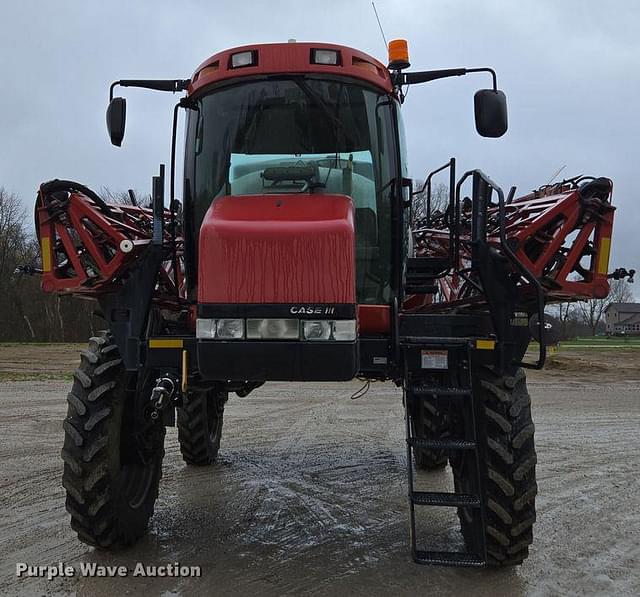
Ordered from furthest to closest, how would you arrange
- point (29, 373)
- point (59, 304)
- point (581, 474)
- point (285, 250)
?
point (59, 304), point (29, 373), point (581, 474), point (285, 250)

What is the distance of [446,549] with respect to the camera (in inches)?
179

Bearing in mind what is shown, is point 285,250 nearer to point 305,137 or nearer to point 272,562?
point 305,137

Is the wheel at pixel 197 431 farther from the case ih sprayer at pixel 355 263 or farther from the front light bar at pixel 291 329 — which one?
the front light bar at pixel 291 329

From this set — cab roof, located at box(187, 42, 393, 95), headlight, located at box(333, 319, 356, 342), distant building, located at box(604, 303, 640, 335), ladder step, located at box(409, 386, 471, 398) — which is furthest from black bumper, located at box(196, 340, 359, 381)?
distant building, located at box(604, 303, 640, 335)

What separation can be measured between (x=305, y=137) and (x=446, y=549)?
2.93 m

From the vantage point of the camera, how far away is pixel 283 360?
3.47m

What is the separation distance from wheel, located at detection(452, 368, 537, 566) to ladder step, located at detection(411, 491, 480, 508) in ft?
0.50

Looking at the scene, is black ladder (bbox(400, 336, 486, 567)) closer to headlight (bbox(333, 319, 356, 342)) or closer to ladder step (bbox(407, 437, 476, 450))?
ladder step (bbox(407, 437, 476, 450))

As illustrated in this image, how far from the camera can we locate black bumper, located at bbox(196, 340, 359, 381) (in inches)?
136

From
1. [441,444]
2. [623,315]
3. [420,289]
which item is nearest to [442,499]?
[441,444]

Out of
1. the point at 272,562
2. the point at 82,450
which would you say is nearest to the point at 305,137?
the point at 82,450

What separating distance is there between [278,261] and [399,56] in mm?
1906

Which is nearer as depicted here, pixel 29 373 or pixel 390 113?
pixel 390 113

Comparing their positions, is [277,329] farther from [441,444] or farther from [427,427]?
[427,427]
